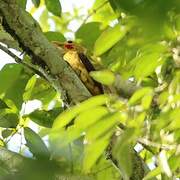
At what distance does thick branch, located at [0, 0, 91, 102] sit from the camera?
128 centimetres

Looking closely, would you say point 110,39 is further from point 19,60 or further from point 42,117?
point 42,117

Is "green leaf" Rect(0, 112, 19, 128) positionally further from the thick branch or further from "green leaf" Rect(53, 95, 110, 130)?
"green leaf" Rect(53, 95, 110, 130)

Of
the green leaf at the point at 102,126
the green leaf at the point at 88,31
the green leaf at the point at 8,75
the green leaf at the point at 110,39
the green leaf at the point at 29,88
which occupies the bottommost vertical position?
the green leaf at the point at 29,88

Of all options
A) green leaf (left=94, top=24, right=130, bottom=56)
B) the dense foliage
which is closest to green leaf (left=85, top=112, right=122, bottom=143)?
the dense foliage

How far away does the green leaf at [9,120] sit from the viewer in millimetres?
1608

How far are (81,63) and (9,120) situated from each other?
0.32 metres

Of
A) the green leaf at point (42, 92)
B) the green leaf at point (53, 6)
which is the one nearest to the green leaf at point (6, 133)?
the green leaf at point (42, 92)

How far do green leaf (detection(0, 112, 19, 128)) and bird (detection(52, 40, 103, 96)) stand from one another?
28cm

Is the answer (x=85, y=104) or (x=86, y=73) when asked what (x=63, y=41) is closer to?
(x=86, y=73)

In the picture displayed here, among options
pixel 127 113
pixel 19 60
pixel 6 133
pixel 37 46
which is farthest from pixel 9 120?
pixel 127 113

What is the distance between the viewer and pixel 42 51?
4.40ft

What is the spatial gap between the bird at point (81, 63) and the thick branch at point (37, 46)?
58 millimetres

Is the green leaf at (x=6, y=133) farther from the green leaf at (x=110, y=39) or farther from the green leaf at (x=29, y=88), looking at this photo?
the green leaf at (x=110, y=39)

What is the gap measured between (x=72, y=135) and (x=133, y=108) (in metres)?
0.12
